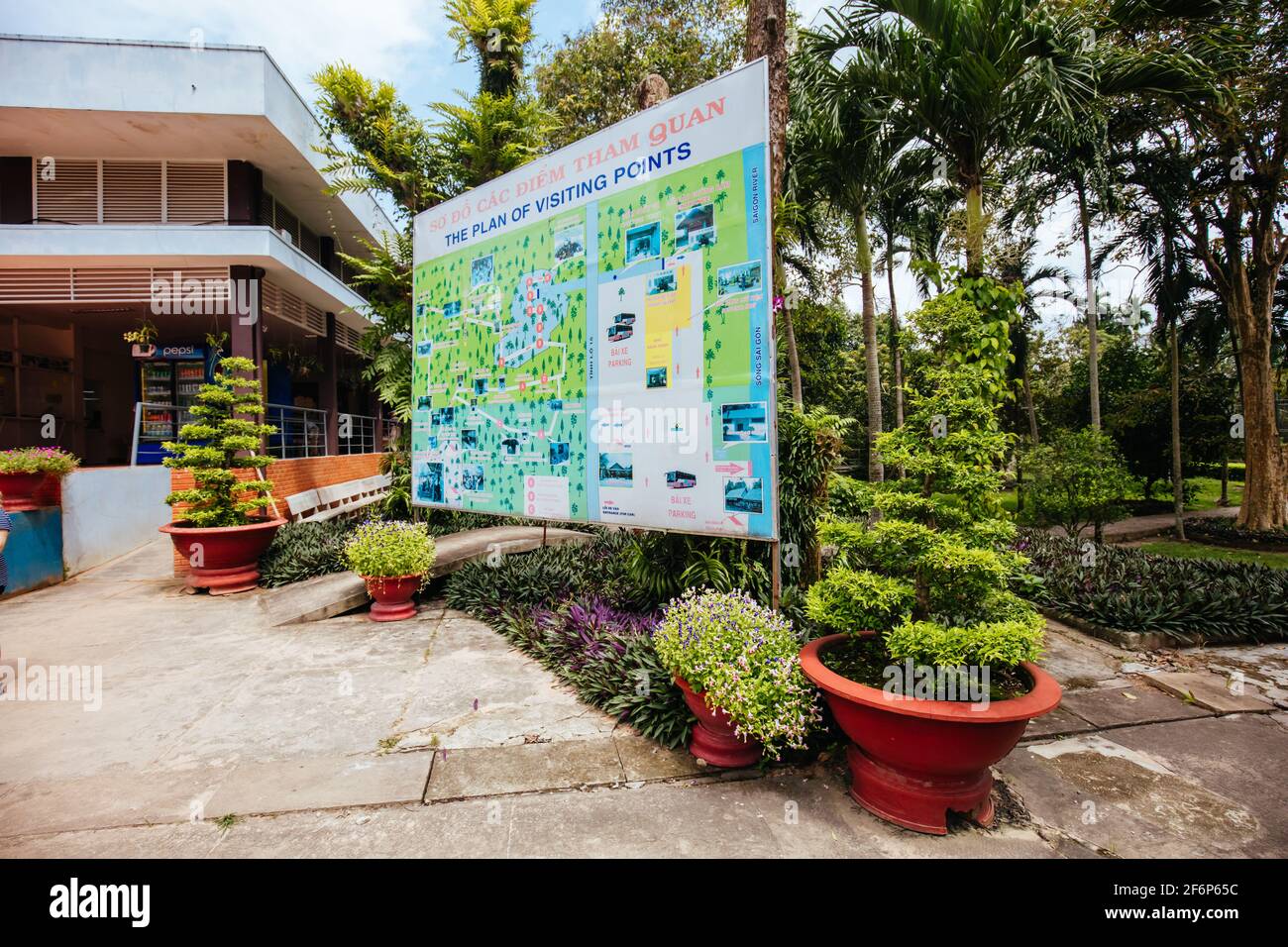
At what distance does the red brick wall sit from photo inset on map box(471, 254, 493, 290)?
4910 millimetres

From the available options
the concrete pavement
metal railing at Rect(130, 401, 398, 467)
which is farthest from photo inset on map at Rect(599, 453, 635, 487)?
metal railing at Rect(130, 401, 398, 467)

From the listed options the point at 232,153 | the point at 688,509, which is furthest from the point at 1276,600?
the point at 232,153

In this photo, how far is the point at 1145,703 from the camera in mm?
4215

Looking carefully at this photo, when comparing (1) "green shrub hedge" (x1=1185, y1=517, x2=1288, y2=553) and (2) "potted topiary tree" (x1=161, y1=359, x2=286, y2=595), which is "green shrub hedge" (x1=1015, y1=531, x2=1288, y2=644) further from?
(2) "potted topiary tree" (x1=161, y1=359, x2=286, y2=595)

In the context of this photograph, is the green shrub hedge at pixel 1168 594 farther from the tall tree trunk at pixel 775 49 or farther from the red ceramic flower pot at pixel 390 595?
the red ceramic flower pot at pixel 390 595

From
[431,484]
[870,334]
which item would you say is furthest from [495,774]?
[870,334]

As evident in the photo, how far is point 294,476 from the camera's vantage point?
33.0ft

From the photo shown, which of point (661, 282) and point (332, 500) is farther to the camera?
point (332, 500)

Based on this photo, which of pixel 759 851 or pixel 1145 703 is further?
pixel 1145 703

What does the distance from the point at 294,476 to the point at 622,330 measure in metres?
8.00

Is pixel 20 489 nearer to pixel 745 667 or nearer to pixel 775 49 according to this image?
pixel 745 667

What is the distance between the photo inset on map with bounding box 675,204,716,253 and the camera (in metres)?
4.01
